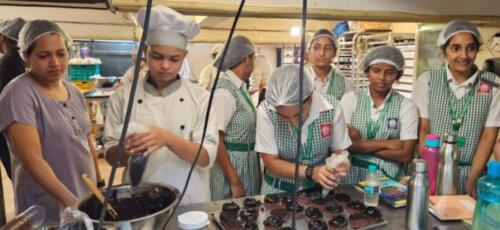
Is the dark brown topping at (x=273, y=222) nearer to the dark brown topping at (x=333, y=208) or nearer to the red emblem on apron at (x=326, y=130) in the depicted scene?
the dark brown topping at (x=333, y=208)

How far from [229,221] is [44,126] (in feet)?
2.93

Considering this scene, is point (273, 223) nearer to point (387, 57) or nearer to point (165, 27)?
point (165, 27)

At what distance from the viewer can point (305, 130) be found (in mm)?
1460

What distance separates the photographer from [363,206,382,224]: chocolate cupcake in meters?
1.05

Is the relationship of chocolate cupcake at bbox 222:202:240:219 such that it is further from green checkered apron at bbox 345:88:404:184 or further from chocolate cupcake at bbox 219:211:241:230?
green checkered apron at bbox 345:88:404:184

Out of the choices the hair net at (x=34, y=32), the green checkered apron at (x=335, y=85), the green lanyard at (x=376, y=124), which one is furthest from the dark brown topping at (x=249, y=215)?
the green checkered apron at (x=335, y=85)

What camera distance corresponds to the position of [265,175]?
5.16ft

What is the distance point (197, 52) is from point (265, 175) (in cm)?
724

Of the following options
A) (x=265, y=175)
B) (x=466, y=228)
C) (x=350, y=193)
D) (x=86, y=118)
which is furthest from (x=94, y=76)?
(x=466, y=228)

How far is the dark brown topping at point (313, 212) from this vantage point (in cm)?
107

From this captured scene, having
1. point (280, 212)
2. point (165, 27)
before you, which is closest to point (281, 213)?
point (280, 212)

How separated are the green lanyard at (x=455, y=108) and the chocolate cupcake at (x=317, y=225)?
109 centimetres

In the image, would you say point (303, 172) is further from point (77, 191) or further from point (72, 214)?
point (77, 191)

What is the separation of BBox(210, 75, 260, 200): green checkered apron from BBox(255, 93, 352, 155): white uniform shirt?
Answer: 0.35 m
